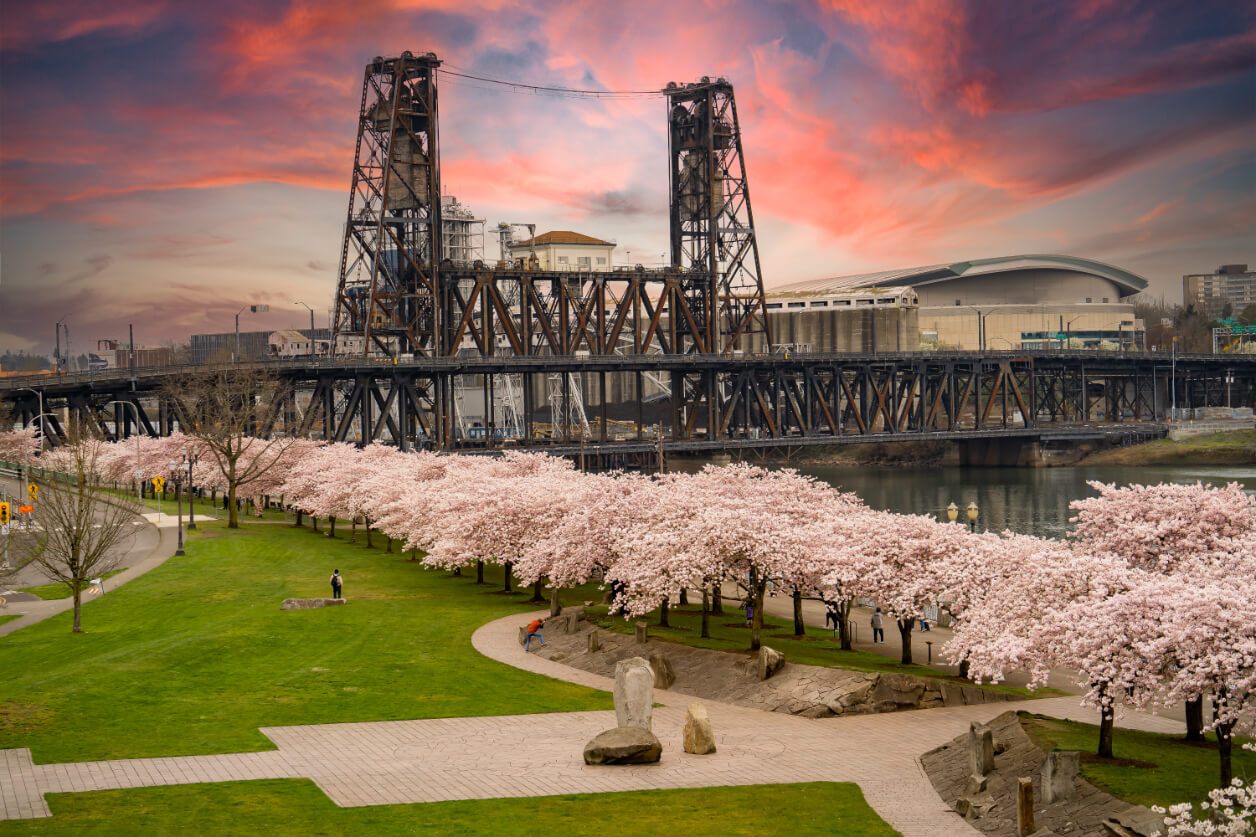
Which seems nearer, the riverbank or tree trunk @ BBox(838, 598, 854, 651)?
tree trunk @ BBox(838, 598, 854, 651)

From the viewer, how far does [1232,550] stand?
127 ft

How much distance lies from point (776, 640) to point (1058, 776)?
24.4m

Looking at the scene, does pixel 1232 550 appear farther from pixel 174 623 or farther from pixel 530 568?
pixel 174 623

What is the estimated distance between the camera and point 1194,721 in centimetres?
3431

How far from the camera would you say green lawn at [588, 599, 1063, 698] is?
154 ft

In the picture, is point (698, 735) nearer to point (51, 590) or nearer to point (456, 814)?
point (456, 814)

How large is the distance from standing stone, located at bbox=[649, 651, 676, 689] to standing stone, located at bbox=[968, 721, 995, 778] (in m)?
15.5

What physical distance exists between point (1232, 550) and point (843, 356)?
13230 centimetres

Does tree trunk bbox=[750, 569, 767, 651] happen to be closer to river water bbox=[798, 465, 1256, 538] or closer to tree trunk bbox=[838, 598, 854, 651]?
tree trunk bbox=[838, 598, 854, 651]

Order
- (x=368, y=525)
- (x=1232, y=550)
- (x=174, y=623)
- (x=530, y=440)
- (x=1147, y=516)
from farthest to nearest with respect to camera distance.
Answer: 1. (x=530, y=440)
2. (x=368, y=525)
3. (x=174, y=623)
4. (x=1147, y=516)
5. (x=1232, y=550)

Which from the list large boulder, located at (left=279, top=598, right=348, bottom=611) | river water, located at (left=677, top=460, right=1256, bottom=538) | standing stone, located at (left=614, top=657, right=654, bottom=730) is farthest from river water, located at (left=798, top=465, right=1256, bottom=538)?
standing stone, located at (left=614, top=657, right=654, bottom=730)

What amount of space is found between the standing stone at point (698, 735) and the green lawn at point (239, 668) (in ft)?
22.4

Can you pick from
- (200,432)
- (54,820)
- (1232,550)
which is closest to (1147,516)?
(1232,550)

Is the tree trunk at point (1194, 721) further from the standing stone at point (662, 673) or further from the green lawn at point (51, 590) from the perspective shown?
the green lawn at point (51, 590)
